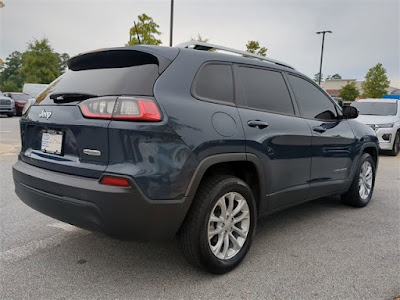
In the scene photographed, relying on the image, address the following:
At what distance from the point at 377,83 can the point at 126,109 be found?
46848 mm

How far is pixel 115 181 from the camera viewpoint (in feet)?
7.20

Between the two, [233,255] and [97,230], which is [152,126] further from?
[233,255]

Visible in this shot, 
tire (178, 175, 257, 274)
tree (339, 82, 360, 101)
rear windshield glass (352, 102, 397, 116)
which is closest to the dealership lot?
tire (178, 175, 257, 274)

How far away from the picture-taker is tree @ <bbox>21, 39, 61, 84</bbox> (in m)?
43.3

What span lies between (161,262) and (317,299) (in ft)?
4.07

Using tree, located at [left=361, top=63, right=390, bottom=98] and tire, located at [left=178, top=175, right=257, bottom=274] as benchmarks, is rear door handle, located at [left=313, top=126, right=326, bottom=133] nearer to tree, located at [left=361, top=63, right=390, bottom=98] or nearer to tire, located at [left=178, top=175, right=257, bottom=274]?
tire, located at [left=178, top=175, right=257, bottom=274]

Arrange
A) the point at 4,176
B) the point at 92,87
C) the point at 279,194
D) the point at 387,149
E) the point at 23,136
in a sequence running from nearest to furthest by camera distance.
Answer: the point at 92,87
the point at 23,136
the point at 279,194
the point at 4,176
the point at 387,149

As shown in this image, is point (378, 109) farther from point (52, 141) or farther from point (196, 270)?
point (52, 141)

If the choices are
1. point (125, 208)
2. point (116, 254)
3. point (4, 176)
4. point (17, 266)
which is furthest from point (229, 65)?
point (4, 176)

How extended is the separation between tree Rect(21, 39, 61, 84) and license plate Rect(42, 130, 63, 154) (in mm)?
44927

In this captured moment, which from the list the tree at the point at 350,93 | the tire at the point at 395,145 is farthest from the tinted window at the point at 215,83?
the tree at the point at 350,93

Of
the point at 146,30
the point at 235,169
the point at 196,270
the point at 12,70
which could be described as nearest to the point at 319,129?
the point at 235,169

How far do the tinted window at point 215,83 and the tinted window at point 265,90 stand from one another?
18cm

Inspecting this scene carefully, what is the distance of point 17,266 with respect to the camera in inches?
107
